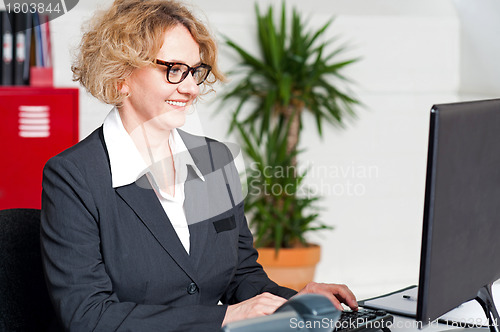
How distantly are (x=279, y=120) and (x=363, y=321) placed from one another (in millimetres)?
2728

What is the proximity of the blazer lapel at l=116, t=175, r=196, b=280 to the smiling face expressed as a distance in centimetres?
17

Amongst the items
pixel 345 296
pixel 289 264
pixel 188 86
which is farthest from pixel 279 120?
pixel 345 296

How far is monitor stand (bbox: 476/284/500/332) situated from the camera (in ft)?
4.29

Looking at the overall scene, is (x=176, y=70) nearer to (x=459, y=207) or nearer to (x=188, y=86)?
(x=188, y=86)

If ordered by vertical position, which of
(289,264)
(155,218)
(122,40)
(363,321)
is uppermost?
(122,40)

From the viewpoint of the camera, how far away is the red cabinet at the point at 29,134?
3053mm

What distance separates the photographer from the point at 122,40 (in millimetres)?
1609

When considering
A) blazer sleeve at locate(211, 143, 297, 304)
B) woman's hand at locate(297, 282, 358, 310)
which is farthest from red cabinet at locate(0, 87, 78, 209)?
woman's hand at locate(297, 282, 358, 310)

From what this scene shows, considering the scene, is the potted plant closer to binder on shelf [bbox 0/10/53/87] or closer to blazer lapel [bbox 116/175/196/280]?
binder on shelf [bbox 0/10/53/87]

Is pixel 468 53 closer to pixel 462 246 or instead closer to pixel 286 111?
pixel 286 111

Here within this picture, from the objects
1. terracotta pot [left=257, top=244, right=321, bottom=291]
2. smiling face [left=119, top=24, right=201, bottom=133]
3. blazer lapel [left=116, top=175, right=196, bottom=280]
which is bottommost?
terracotta pot [left=257, top=244, right=321, bottom=291]

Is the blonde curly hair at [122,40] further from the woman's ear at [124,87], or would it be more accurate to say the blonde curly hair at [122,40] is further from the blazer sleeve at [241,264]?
the blazer sleeve at [241,264]

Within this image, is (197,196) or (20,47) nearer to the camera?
(197,196)

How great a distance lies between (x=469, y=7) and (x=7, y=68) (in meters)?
2.91
